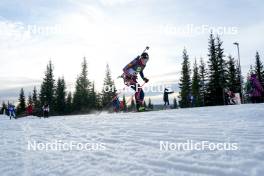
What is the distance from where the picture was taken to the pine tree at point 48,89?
7110 centimetres

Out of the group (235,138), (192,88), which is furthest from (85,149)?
(192,88)

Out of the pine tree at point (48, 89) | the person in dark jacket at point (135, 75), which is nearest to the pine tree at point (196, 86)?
the pine tree at point (48, 89)

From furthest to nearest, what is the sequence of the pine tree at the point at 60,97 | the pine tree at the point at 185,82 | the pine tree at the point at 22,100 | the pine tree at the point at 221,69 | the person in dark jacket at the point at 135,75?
the pine tree at the point at 22,100
the pine tree at the point at 60,97
the pine tree at the point at 185,82
the pine tree at the point at 221,69
the person in dark jacket at the point at 135,75

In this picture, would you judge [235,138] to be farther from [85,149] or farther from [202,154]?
[85,149]

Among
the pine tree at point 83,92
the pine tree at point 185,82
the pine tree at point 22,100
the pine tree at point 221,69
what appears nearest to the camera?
the pine tree at point 221,69

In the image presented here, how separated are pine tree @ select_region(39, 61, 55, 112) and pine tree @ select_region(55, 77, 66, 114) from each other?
4.96 feet

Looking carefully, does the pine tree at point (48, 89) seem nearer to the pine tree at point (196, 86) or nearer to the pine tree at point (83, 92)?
the pine tree at point (83, 92)

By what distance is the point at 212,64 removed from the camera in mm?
50750

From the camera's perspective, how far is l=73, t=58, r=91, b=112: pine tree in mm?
66875

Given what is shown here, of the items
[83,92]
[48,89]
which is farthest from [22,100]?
[83,92]

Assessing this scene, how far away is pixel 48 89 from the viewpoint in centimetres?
7250

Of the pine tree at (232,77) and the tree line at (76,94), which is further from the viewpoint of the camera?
the tree line at (76,94)

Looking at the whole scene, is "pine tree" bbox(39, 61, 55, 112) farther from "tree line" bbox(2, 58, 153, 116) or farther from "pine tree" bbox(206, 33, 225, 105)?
"pine tree" bbox(206, 33, 225, 105)

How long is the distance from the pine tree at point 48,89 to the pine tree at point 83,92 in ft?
19.4
